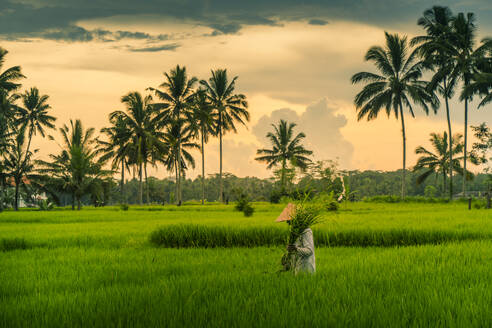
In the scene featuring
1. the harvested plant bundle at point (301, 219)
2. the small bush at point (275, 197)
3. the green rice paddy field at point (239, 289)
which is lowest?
the small bush at point (275, 197)

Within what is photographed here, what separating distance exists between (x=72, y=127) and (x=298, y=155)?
85.4 feet

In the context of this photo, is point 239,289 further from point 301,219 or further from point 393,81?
point 393,81

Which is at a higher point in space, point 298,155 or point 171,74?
point 171,74

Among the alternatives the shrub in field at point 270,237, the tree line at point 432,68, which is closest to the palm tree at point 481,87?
the tree line at point 432,68

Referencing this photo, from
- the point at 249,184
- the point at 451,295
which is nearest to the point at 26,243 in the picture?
the point at 451,295

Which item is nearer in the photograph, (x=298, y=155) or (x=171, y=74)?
(x=171, y=74)

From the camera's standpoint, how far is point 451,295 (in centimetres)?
371

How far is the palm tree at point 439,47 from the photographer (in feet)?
97.8

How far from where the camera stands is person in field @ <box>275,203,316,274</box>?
4445 millimetres

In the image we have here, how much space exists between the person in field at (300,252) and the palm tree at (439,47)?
94.9 feet

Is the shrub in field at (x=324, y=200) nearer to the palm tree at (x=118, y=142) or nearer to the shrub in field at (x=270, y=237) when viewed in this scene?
the shrub in field at (x=270, y=237)

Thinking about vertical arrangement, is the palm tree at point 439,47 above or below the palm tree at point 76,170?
above

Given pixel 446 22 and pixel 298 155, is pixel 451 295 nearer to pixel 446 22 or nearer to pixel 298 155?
pixel 446 22

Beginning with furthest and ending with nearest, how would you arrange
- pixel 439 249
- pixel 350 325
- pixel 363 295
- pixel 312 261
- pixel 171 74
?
pixel 171 74
pixel 439 249
pixel 312 261
pixel 363 295
pixel 350 325
